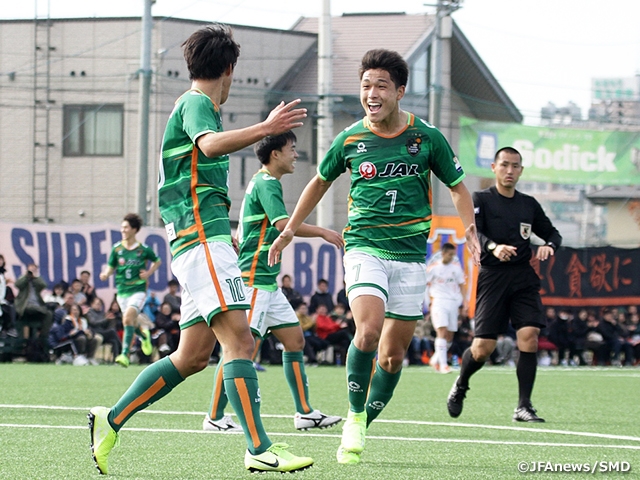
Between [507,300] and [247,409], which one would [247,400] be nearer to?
[247,409]

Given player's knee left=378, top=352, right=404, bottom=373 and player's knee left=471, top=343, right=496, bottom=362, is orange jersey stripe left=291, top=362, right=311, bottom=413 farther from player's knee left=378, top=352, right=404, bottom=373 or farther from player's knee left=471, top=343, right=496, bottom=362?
player's knee left=378, top=352, right=404, bottom=373

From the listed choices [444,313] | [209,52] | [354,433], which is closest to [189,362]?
[354,433]

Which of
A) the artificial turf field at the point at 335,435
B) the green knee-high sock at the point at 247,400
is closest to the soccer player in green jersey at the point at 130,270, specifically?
the artificial turf field at the point at 335,435

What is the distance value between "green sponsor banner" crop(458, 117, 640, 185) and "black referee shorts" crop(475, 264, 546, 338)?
16914 mm

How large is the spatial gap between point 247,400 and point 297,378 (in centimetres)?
326

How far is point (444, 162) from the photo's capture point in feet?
22.3

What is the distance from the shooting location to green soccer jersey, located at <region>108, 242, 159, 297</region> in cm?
1702

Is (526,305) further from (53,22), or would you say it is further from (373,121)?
(53,22)

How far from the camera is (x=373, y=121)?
6633mm

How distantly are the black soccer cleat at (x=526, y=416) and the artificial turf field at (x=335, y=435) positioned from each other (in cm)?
10

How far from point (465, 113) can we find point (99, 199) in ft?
40.5

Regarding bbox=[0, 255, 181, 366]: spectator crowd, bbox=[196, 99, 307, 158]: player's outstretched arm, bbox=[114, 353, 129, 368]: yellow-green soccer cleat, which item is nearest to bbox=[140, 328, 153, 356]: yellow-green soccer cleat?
bbox=[0, 255, 181, 366]: spectator crowd

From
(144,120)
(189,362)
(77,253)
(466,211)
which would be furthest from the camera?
(144,120)

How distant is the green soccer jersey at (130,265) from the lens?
17016 millimetres
